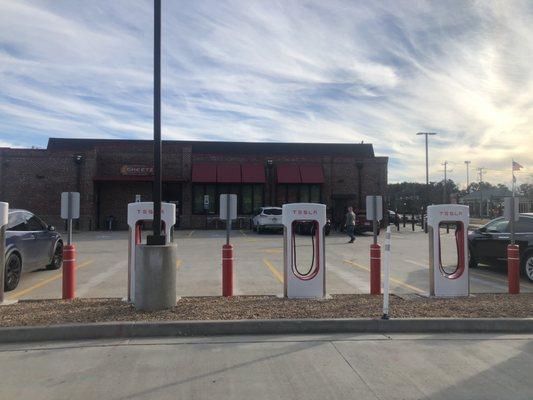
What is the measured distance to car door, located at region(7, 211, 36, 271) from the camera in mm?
10039

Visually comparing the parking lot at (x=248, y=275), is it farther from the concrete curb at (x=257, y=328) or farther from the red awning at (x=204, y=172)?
the red awning at (x=204, y=172)

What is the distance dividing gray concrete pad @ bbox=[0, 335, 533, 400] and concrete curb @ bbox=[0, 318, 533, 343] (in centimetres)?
19

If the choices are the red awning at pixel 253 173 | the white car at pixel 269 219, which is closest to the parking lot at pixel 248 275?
the white car at pixel 269 219

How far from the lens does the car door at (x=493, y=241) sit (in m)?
11.9

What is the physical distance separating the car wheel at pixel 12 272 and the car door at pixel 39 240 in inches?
38.2

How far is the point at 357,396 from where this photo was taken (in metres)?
4.48

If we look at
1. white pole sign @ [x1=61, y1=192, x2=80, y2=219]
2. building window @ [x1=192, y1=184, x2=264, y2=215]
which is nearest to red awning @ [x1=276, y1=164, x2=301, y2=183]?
building window @ [x1=192, y1=184, x2=264, y2=215]

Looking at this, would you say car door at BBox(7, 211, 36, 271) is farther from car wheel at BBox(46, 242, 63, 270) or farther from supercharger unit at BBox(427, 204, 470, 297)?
supercharger unit at BBox(427, 204, 470, 297)

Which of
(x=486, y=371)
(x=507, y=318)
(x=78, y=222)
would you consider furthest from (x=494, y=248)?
(x=78, y=222)

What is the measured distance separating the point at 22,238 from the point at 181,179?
22.3 metres

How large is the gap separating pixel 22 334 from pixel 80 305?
4.82 ft

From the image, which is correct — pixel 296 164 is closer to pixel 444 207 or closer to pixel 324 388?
pixel 444 207

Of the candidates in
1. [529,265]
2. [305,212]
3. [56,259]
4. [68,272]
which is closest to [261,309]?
[305,212]

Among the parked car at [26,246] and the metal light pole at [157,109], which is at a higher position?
the metal light pole at [157,109]
